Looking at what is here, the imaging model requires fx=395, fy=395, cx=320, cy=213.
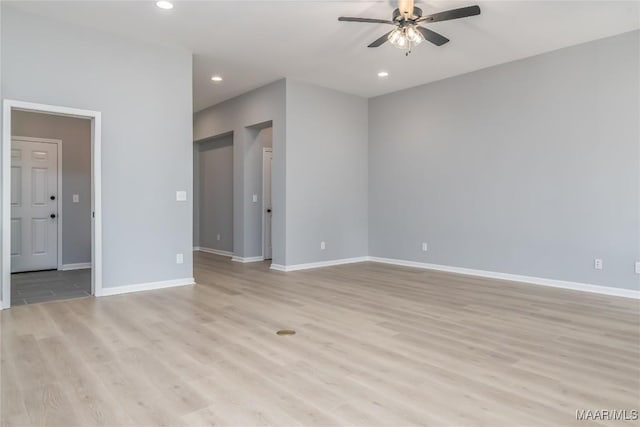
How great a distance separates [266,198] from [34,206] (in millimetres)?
3699

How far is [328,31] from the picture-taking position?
14.9 ft

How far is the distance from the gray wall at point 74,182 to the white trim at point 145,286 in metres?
2.48

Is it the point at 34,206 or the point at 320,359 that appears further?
the point at 34,206

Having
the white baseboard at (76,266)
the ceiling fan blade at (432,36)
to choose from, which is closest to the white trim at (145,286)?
the white baseboard at (76,266)

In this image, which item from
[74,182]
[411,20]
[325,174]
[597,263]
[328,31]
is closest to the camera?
[411,20]

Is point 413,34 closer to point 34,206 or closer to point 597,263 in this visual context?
point 597,263

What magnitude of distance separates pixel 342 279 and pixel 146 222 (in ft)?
8.85

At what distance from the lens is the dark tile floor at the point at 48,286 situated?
14.5ft

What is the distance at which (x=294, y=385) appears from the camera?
228cm

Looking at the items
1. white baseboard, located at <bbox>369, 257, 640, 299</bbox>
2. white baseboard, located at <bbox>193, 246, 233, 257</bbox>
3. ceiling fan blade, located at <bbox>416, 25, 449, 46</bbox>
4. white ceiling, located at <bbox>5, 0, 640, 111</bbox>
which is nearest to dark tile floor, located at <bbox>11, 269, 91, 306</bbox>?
white baseboard, located at <bbox>193, 246, 233, 257</bbox>

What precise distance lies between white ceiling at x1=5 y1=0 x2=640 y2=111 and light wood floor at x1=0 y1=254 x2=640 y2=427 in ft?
9.90

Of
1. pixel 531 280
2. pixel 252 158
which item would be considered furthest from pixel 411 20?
pixel 252 158

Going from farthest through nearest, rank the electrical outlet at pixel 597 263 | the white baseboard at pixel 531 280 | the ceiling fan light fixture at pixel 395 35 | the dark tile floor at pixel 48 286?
1. the electrical outlet at pixel 597 263
2. the white baseboard at pixel 531 280
3. the dark tile floor at pixel 48 286
4. the ceiling fan light fixture at pixel 395 35

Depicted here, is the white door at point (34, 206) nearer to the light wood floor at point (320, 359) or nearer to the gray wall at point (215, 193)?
the light wood floor at point (320, 359)
